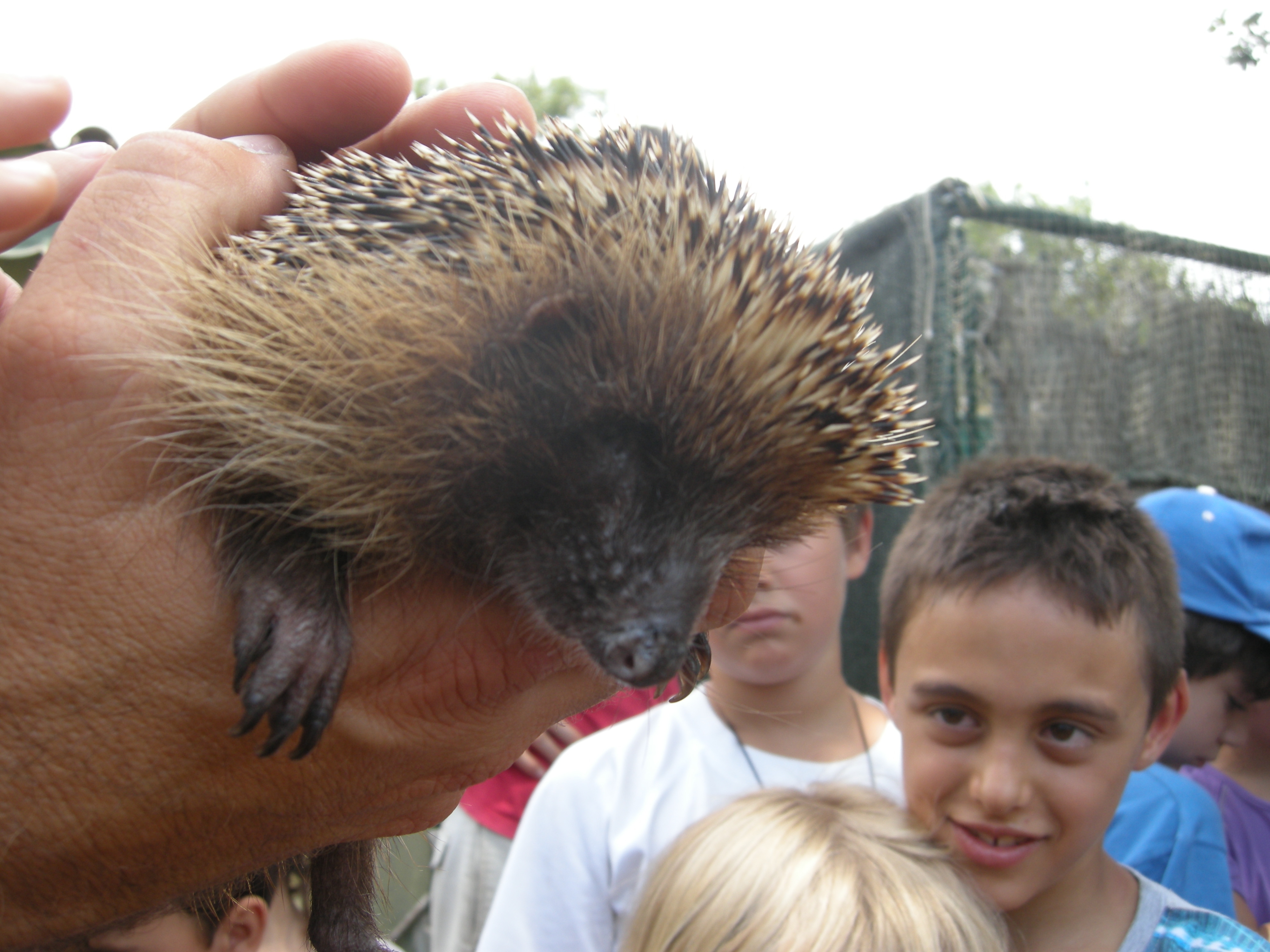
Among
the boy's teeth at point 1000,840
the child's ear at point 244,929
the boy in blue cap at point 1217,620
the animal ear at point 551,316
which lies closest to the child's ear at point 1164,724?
the boy's teeth at point 1000,840

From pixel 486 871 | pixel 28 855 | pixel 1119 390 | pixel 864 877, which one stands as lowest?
pixel 486 871

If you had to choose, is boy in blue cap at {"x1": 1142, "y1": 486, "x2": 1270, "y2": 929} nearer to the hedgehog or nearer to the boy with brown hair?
the boy with brown hair

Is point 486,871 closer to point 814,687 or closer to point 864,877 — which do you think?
point 814,687

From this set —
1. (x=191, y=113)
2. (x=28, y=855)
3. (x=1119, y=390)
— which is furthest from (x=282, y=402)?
(x=1119, y=390)

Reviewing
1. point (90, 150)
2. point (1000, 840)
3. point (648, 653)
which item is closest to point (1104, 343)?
point (1000, 840)

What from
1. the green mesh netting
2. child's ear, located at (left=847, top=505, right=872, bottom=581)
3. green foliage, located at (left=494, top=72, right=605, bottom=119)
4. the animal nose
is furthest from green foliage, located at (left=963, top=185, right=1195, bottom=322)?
green foliage, located at (left=494, top=72, right=605, bottom=119)

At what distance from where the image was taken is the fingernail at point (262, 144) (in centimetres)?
217

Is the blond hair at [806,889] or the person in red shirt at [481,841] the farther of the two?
the person in red shirt at [481,841]

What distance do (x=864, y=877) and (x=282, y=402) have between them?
191cm

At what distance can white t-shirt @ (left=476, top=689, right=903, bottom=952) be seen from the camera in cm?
304

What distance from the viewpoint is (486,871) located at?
4270mm

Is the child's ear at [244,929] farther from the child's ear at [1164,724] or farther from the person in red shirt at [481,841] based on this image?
the child's ear at [1164,724]

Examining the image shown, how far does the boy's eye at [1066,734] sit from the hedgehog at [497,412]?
1418 mm

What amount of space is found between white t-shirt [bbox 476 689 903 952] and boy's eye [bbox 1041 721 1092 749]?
59 cm
